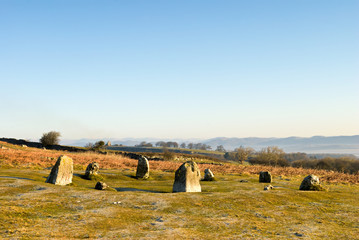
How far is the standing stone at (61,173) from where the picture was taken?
23078 mm

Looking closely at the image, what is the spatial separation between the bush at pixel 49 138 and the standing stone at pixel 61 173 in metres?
68.1

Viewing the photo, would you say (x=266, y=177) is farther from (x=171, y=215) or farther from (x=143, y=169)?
(x=171, y=215)

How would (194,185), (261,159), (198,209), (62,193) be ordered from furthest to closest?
1. (261,159)
2. (194,185)
3. (62,193)
4. (198,209)

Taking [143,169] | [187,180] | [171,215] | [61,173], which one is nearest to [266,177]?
[187,180]

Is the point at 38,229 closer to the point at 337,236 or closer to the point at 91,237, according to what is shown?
the point at 91,237

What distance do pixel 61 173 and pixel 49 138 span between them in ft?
228

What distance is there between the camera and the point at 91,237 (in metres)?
10.3

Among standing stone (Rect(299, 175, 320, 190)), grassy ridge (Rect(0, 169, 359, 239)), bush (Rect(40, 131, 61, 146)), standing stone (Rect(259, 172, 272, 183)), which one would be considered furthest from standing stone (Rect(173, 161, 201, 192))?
bush (Rect(40, 131, 61, 146))

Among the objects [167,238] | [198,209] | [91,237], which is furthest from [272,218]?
[91,237]

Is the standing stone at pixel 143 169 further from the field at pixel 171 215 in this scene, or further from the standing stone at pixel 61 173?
the field at pixel 171 215

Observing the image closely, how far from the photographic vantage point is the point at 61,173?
23297 millimetres

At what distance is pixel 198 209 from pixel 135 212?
3548mm

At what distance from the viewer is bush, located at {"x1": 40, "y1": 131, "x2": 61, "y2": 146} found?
85188 mm

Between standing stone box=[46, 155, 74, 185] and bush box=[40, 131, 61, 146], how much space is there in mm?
68057
